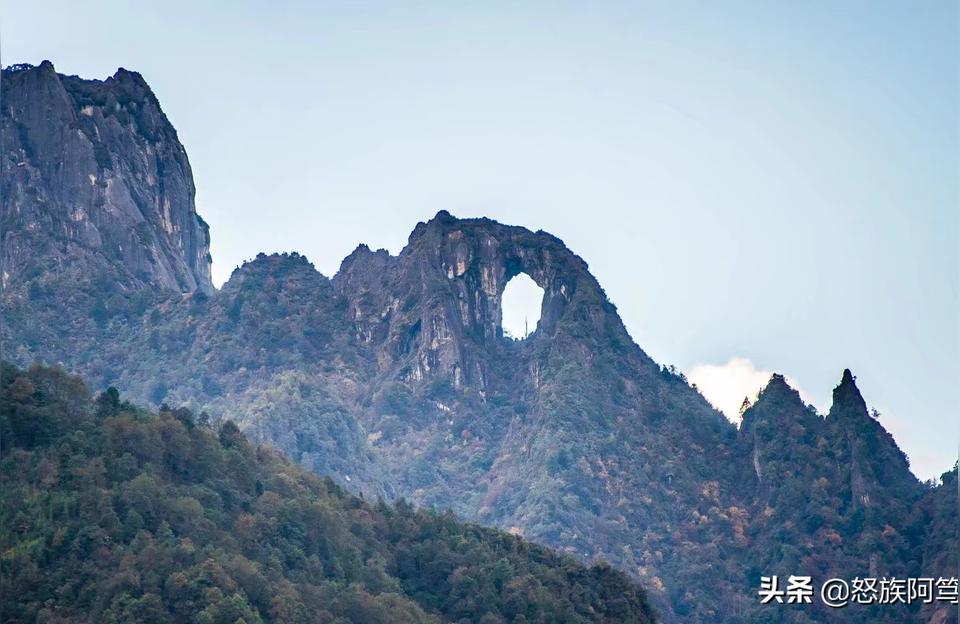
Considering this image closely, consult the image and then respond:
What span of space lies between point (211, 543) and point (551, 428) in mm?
80025

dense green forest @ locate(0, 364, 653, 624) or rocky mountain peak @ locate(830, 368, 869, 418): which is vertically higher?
rocky mountain peak @ locate(830, 368, 869, 418)

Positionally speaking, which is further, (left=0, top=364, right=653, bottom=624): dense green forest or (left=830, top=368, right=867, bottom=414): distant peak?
(left=830, top=368, right=867, bottom=414): distant peak

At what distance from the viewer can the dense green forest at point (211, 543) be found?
94125mm

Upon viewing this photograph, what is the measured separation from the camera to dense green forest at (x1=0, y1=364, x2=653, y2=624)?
9412cm

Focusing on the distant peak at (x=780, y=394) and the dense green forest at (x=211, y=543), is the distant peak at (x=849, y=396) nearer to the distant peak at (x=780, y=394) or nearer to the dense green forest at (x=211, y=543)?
the distant peak at (x=780, y=394)

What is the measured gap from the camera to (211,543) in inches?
4087

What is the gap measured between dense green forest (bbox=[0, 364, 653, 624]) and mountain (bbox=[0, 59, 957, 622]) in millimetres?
35537

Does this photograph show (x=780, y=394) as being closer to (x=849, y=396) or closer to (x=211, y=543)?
(x=849, y=396)

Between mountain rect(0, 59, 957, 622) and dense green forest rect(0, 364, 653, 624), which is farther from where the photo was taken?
mountain rect(0, 59, 957, 622)

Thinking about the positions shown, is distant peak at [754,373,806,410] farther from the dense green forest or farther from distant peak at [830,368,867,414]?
the dense green forest

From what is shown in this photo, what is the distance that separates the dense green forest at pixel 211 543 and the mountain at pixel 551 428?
35537 mm

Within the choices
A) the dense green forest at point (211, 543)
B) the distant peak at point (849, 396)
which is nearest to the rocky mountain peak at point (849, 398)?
the distant peak at point (849, 396)

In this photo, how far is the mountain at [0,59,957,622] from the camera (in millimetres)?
161250

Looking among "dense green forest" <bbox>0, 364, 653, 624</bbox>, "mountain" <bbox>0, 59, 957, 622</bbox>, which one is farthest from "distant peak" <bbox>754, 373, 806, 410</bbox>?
"dense green forest" <bbox>0, 364, 653, 624</bbox>
